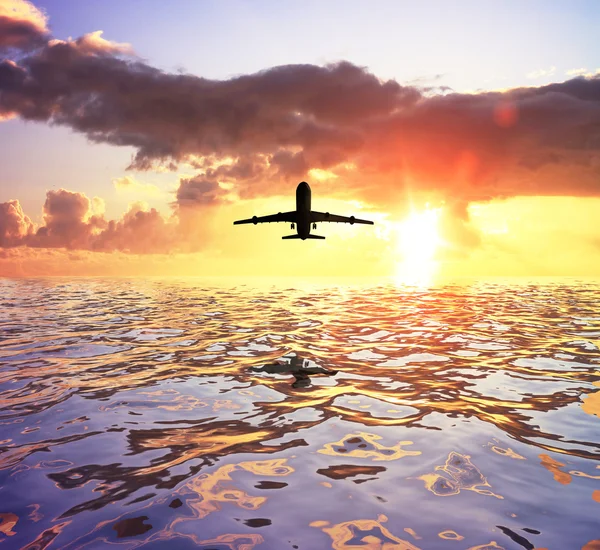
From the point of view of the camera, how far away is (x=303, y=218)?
161ft

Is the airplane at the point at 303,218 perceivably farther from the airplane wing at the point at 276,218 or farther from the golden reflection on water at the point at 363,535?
the golden reflection on water at the point at 363,535

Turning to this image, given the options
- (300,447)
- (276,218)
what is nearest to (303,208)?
(276,218)

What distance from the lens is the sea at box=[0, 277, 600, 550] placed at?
7.26 m

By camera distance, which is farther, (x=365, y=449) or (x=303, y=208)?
(x=303, y=208)

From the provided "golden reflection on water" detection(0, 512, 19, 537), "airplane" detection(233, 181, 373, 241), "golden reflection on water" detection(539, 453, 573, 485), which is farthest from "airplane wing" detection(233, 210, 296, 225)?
"golden reflection on water" detection(0, 512, 19, 537)

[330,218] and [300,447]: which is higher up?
[330,218]

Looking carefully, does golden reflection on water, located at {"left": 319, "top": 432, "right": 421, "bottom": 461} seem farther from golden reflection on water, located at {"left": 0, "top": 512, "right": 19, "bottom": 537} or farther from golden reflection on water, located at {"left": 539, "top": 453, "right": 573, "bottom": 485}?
golden reflection on water, located at {"left": 0, "top": 512, "right": 19, "bottom": 537}

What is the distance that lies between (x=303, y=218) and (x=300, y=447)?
131ft

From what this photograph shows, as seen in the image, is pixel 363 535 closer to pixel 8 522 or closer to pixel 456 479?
pixel 456 479

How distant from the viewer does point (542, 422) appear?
42.0 feet

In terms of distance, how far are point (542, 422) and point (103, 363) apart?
18222mm

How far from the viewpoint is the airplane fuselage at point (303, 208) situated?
48.0 meters

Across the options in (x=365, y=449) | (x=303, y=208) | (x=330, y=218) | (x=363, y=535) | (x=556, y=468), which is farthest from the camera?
(x=330, y=218)

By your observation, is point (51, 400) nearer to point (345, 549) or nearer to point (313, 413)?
point (313, 413)
